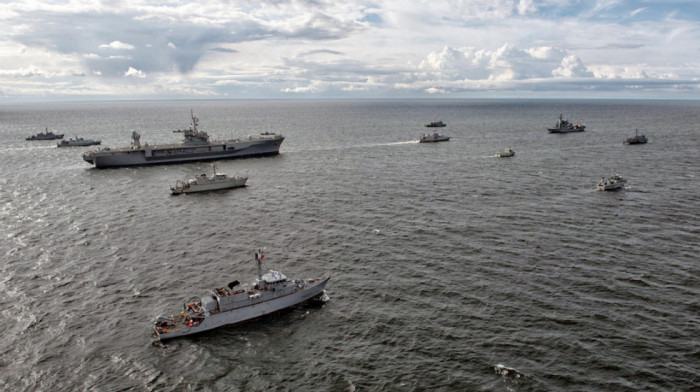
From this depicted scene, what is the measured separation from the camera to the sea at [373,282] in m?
39.7

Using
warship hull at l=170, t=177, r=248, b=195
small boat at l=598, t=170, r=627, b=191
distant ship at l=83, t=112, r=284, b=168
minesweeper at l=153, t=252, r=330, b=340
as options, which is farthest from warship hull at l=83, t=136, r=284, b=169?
minesweeper at l=153, t=252, r=330, b=340

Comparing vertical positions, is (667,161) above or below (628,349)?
above

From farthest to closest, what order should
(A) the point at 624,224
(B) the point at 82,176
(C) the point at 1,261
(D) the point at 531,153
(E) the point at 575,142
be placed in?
(E) the point at 575,142, (D) the point at 531,153, (B) the point at 82,176, (A) the point at 624,224, (C) the point at 1,261

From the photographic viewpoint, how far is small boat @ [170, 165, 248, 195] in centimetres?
10584

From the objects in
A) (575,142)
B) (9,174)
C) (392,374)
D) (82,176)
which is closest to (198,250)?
(392,374)

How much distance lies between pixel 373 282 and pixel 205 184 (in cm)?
6510

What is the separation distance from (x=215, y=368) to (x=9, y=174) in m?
124

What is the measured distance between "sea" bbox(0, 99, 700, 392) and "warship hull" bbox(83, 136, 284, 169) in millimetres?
29302

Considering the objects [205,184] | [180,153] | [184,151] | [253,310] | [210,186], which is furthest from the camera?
[184,151]

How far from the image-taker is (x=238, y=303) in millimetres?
48656

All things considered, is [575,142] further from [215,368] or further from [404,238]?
[215,368]

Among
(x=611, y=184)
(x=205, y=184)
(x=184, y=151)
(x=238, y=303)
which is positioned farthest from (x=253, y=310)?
(x=184, y=151)

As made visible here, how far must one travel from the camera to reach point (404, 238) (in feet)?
232

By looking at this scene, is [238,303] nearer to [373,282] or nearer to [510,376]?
[373,282]
